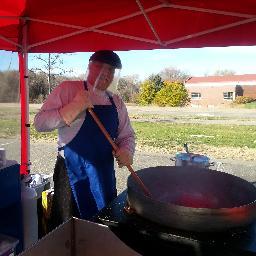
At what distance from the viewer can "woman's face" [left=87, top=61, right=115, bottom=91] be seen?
2.02m

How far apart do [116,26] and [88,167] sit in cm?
124

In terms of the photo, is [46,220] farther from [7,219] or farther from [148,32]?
[148,32]

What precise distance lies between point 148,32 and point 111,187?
4.39ft

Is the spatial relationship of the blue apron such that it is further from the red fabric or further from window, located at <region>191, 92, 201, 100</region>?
window, located at <region>191, 92, 201, 100</region>

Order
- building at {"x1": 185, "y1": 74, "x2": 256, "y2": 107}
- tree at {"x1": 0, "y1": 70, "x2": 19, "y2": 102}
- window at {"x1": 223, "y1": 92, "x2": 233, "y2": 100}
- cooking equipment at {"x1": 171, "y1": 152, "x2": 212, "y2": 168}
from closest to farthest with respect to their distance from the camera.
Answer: cooking equipment at {"x1": 171, "y1": 152, "x2": 212, "y2": 168} → tree at {"x1": 0, "y1": 70, "x2": 19, "y2": 102} → building at {"x1": 185, "y1": 74, "x2": 256, "y2": 107} → window at {"x1": 223, "y1": 92, "x2": 233, "y2": 100}

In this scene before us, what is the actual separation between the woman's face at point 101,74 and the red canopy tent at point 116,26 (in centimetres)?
43

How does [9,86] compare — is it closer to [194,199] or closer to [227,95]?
[194,199]

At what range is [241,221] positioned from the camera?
1.12 m

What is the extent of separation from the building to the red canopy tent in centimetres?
3301

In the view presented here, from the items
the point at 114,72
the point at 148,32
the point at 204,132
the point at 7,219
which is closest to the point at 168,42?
the point at 148,32

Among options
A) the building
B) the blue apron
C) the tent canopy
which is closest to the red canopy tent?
the tent canopy

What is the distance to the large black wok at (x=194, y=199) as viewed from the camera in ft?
3.57

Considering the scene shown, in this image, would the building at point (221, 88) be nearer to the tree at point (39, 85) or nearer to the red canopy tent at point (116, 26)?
the tree at point (39, 85)

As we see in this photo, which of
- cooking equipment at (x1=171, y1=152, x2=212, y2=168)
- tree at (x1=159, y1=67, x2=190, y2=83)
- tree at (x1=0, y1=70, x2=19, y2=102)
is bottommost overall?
cooking equipment at (x1=171, y1=152, x2=212, y2=168)
